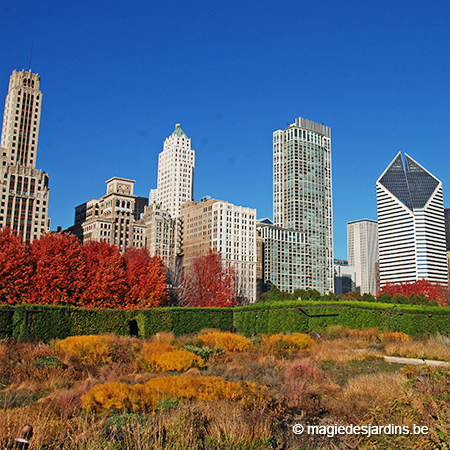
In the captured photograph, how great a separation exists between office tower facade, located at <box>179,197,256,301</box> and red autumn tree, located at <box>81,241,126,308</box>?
9504cm

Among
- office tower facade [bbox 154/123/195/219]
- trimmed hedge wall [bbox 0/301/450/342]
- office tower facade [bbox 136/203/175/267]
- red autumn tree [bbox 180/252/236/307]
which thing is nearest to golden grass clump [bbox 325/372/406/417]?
trimmed hedge wall [bbox 0/301/450/342]

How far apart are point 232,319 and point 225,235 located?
112607mm

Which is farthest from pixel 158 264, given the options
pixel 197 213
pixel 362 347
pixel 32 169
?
pixel 197 213

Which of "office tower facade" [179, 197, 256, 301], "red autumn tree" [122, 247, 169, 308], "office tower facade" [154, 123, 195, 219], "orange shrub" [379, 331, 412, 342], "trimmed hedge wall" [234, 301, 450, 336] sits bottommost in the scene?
"orange shrub" [379, 331, 412, 342]

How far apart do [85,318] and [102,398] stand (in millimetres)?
22249

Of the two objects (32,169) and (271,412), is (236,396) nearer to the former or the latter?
(271,412)

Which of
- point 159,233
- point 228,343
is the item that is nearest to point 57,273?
point 228,343

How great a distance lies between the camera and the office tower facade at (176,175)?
190 metres

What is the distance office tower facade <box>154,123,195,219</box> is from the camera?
7461 inches

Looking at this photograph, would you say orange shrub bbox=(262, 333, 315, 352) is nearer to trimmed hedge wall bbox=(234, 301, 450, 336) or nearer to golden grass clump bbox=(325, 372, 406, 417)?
golden grass clump bbox=(325, 372, 406, 417)

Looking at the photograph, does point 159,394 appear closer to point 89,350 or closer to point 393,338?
point 89,350

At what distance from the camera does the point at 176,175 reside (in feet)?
627

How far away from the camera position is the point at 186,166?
194 metres

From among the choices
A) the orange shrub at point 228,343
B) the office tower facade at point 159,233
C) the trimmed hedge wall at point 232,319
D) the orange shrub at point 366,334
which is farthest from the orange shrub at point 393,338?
the office tower facade at point 159,233
